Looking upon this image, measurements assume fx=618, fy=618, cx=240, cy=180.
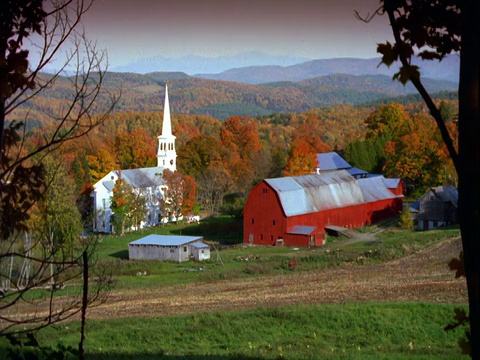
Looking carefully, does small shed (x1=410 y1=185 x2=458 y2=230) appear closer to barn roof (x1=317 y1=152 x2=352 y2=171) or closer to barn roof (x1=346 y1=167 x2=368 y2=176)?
barn roof (x1=346 y1=167 x2=368 y2=176)

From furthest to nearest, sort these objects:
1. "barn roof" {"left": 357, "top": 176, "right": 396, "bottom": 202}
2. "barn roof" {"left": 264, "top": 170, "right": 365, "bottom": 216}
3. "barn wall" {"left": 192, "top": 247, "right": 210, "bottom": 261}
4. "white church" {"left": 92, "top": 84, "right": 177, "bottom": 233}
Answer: "white church" {"left": 92, "top": 84, "right": 177, "bottom": 233} → "barn roof" {"left": 357, "top": 176, "right": 396, "bottom": 202} → "barn roof" {"left": 264, "top": 170, "right": 365, "bottom": 216} → "barn wall" {"left": 192, "top": 247, "right": 210, "bottom": 261}

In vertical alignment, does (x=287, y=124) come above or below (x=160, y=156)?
above

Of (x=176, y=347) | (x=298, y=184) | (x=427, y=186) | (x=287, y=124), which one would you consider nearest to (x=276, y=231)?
(x=298, y=184)

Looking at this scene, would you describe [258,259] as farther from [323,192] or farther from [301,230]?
[323,192]

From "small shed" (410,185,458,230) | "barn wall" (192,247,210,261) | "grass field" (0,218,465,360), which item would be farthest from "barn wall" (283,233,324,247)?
"small shed" (410,185,458,230)

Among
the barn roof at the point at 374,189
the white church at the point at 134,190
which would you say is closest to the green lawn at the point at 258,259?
the barn roof at the point at 374,189

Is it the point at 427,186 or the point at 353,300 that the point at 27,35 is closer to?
the point at 353,300

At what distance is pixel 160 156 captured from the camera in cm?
6303

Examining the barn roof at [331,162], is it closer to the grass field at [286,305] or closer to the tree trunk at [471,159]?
the grass field at [286,305]

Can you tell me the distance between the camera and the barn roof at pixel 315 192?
44.8 metres

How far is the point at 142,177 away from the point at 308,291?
32943mm

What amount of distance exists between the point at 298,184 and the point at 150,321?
94.6 feet

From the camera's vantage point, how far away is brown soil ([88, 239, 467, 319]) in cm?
2283

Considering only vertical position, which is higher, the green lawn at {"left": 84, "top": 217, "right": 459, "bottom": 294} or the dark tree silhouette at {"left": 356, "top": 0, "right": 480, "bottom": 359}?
the dark tree silhouette at {"left": 356, "top": 0, "right": 480, "bottom": 359}
